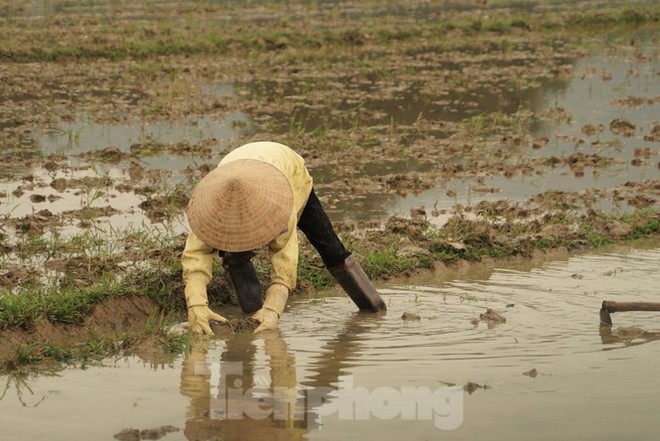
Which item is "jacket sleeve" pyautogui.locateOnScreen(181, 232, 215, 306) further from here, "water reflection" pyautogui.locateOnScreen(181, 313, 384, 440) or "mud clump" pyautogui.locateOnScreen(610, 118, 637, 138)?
"mud clump" pyautogui.locateOnScreen(610, 118, 637, 138)

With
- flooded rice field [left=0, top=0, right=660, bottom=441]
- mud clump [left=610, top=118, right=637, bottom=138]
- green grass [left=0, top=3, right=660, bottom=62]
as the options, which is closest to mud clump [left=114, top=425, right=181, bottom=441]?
flooded rice field [left=0, top=0, right=660, bottom=441]

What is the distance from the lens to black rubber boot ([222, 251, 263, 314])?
18.0 feet

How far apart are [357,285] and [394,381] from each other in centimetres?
116

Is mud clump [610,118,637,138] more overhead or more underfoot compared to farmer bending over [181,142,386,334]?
more underfoot

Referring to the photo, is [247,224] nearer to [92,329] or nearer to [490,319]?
[92,329]

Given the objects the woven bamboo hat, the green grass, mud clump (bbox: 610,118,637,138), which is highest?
the woven bamboo hat

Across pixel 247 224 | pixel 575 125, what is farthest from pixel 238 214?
pixel 575 125

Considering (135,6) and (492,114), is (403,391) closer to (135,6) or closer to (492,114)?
(492,114)

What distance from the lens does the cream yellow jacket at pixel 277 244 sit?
16.8ft

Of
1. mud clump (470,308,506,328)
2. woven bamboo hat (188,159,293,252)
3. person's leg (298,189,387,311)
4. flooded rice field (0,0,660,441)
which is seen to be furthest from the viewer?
person's leg (298,189,387,311)

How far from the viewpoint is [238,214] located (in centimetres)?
495

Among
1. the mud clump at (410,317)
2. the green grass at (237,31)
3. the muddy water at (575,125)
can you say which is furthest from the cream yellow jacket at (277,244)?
the green grass at (237,31)

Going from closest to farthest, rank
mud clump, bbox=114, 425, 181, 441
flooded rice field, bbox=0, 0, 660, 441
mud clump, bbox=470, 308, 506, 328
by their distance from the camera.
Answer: mud clump, bbox=114, 425, 181, 441 → flooded rice field, bbox=0, 0, 660, 441 → mud clump, bbox=470, 308, 506, 328

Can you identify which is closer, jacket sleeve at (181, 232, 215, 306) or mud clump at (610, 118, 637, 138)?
jacket sleeve at (181, 232, 215, 306)
